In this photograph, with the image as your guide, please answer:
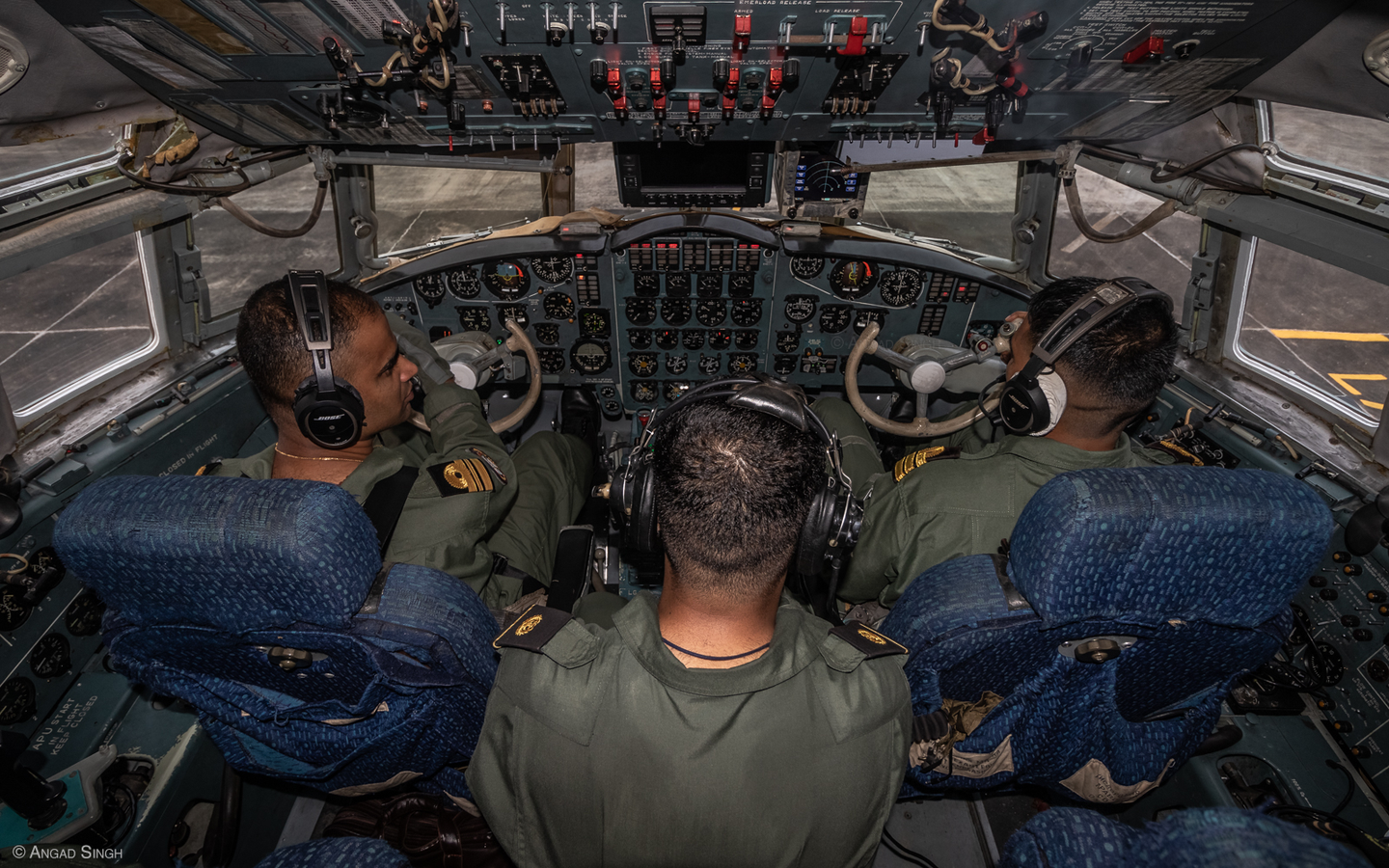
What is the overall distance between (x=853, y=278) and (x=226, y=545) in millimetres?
2807

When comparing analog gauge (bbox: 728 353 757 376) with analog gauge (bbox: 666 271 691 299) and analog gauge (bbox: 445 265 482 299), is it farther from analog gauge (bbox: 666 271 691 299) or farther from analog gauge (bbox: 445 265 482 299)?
analog gauge (bbox: 445 265 482 299)

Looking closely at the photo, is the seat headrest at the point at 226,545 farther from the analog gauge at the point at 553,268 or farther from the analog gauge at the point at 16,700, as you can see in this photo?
the analog gauge at the point at 553,268

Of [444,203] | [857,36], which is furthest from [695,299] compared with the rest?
[444,203]

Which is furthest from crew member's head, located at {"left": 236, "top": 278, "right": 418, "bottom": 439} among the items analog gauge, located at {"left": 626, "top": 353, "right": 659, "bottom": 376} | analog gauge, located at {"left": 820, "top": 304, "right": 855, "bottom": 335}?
analog gauge, located at {"left": 820, "top": 304, "right": 855, "bottom": 335}

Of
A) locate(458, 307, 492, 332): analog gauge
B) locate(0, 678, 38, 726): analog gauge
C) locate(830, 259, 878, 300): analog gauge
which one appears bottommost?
locate(0, 678, 38, 726): analog gauge

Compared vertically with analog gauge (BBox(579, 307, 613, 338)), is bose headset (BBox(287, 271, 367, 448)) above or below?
above

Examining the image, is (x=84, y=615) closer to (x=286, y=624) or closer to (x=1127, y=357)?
(x=286, y=624)

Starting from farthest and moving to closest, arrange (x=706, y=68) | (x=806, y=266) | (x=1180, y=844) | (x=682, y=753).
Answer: (x=806, y=266) < (x=706, y=68) < (x=682, y=753) < (x=1180, y=844)

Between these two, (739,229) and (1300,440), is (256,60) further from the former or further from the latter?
(1300,440)

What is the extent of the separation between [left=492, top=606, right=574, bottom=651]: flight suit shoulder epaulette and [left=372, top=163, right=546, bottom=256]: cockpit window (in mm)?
8245

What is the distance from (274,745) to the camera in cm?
165

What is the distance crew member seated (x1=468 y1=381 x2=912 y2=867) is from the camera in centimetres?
108

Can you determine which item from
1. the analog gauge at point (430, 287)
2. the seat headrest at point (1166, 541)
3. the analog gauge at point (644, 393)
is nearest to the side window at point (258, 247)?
the analog gauge at point (430, 287)

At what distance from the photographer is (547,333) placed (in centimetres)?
356
